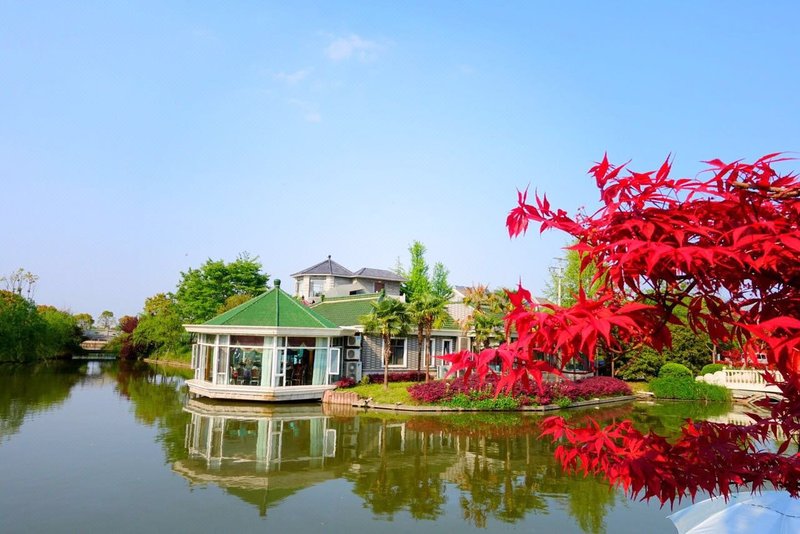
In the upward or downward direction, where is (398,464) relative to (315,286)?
downward

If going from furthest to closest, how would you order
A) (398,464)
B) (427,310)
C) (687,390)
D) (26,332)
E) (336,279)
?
(336,279) → (26,332) → (687,390) → (427,310) → (398,464)

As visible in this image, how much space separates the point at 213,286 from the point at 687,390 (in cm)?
3563

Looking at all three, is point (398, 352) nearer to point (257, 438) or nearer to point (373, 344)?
point (373, 344)

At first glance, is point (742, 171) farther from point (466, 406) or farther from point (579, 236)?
point (466, 406)

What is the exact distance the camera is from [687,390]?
25.5m

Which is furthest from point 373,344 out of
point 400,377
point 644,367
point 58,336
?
point 58,336

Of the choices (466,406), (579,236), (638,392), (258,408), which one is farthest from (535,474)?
(638,392)

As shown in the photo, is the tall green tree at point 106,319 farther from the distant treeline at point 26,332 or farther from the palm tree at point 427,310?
the palm tree at point 427,310

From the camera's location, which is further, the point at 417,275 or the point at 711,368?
the point at 417,275

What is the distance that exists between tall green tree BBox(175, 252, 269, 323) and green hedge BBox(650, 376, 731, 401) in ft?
103

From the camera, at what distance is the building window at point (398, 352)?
2500 centimetres

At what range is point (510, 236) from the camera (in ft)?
8.21

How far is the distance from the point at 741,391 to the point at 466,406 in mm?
15430

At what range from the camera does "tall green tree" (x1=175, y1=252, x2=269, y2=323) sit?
4375 centimetres
